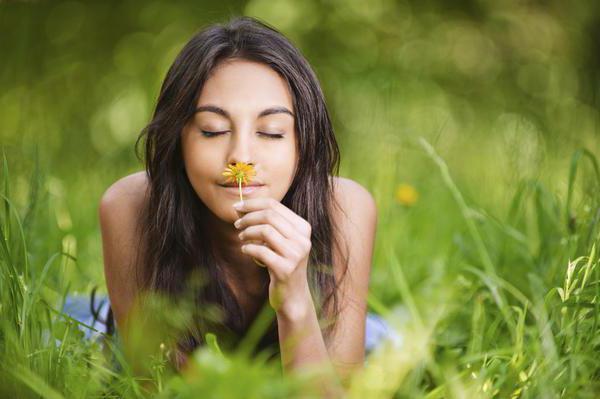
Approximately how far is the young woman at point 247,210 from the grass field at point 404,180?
0.50 feet

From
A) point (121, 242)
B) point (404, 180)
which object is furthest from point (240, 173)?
point (404, 180)

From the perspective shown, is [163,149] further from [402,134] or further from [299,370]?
[402,134]

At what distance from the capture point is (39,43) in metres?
5.07

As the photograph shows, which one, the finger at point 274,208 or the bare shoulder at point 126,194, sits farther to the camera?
the bare shoulder at point 126,194

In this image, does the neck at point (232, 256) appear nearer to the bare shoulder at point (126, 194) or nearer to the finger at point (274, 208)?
the bare shoulder at point (126, 194)

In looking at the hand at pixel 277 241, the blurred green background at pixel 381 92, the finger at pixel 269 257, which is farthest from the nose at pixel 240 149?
the blurred green background at pixel 381 92

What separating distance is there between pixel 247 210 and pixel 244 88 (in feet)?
0.92

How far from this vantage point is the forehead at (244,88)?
1.60 metres

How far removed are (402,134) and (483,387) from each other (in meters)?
2.36

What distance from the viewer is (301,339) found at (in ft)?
5.17

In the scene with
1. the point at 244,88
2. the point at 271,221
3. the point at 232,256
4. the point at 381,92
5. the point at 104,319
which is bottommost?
the point at 104,319

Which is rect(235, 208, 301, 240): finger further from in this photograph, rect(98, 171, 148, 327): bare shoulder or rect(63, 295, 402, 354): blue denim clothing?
rect(63, 295, 402, 354): blue denim clothing

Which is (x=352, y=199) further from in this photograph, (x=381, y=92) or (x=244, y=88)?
(x=381, y=92)

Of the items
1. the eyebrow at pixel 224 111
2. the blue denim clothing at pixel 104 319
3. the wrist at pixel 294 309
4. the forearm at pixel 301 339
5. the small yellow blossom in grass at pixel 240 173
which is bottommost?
the blue denim clothing at pixel 104 319
